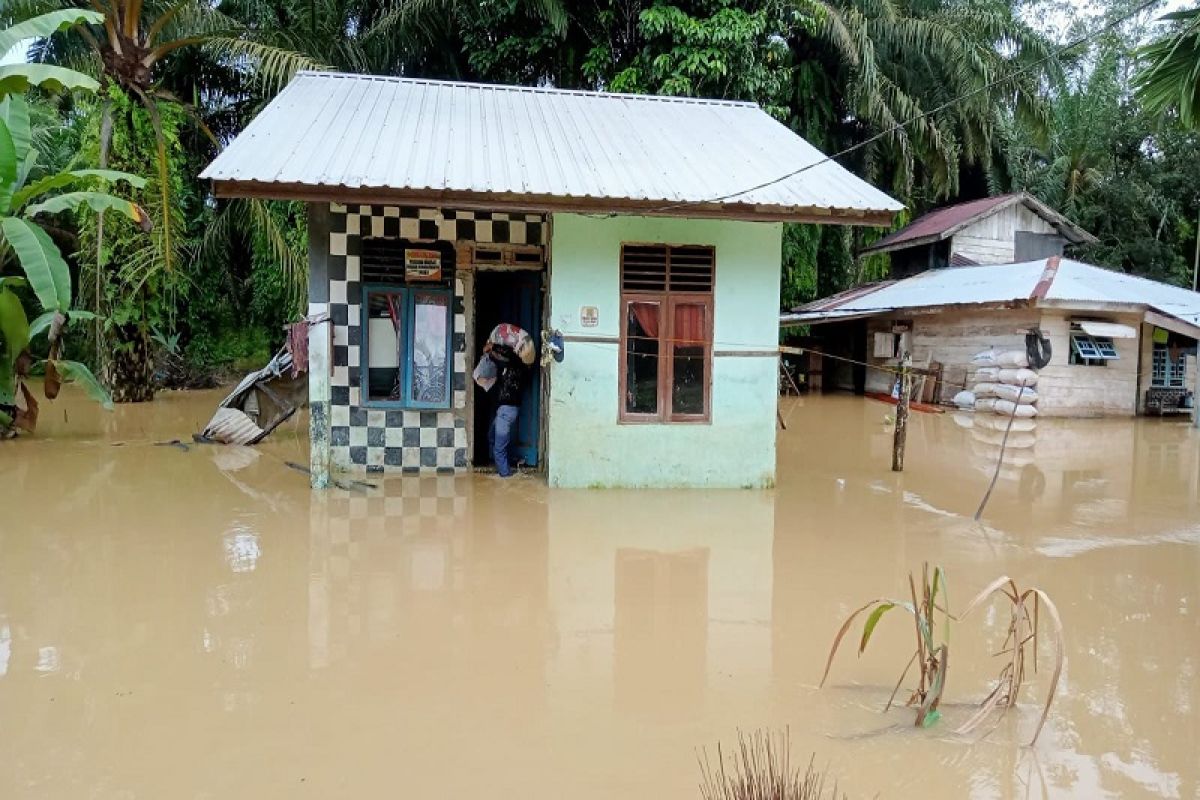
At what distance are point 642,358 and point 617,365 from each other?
0.91ft

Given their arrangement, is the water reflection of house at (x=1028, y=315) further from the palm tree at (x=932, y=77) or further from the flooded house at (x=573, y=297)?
the flooded house at (x=573, y=297)

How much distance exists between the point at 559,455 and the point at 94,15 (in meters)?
6.45

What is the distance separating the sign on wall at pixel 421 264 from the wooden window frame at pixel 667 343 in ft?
6.21

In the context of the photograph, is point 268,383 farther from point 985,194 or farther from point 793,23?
point 985,194

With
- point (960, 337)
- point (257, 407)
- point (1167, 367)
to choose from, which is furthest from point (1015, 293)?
point (257, 407)

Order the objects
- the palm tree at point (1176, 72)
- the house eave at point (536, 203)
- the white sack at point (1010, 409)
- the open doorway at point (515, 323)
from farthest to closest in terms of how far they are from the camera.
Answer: the white sack at point (1010, 409)
the open doorway at point (515, 323)
the palm tree at point (1176, 72)
the house eave at point (536, 203)

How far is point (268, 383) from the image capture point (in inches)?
436

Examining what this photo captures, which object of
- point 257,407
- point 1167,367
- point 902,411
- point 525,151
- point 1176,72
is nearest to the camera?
point 1176,72

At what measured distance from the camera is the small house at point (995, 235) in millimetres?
20969

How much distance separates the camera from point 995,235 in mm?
21328

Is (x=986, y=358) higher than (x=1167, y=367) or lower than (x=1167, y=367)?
higher

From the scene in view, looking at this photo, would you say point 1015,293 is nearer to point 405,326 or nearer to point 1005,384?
point 1005,384

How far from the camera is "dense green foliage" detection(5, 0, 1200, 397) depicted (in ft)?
42.2

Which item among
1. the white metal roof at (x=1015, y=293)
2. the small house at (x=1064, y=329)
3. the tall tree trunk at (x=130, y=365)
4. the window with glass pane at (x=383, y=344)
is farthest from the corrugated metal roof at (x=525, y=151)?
the white metal roof at (x=1015, y=293)
